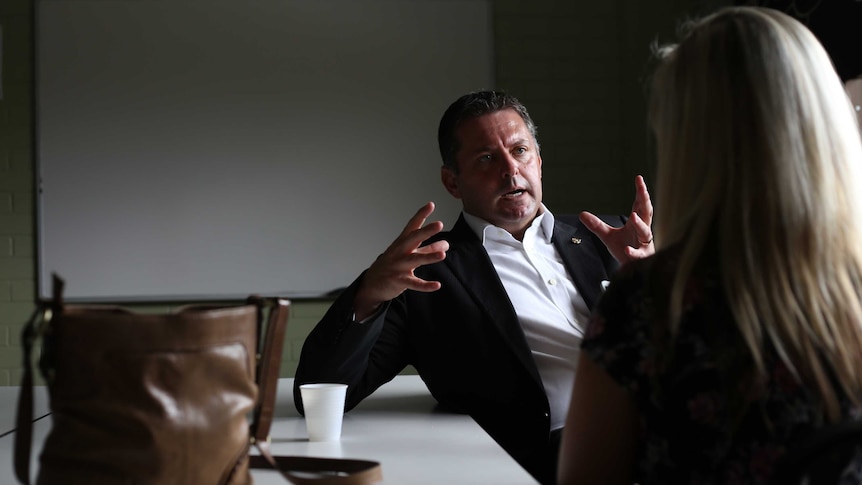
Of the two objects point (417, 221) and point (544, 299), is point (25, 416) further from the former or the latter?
point (544, 299)

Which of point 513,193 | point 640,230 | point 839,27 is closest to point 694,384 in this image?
point 640,230

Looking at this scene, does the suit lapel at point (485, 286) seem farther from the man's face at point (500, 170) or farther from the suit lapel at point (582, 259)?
the suit lapel at point (582, 259)

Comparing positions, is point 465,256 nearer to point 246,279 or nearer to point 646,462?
point 646,462

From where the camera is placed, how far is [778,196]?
862 millimetres

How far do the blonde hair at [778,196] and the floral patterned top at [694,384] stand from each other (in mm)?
22

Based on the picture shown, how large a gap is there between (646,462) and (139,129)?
11.6ft

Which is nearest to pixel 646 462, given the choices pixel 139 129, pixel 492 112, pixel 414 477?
pixel 414 477

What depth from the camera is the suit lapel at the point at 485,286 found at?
69.9 inches

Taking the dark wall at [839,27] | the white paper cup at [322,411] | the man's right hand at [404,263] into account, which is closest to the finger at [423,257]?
the man's right hand at [404,263]

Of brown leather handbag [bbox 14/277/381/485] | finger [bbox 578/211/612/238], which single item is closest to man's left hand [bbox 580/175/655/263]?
finger [bbox 578/211/612/238]

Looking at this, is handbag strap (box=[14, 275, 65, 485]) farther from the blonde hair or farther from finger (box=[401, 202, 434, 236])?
finger (box=[401, 202, 434, 236])

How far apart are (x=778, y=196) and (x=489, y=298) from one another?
105 centimetres

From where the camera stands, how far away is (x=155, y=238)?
3977 millimetres

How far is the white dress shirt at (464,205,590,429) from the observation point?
5.99 ft
